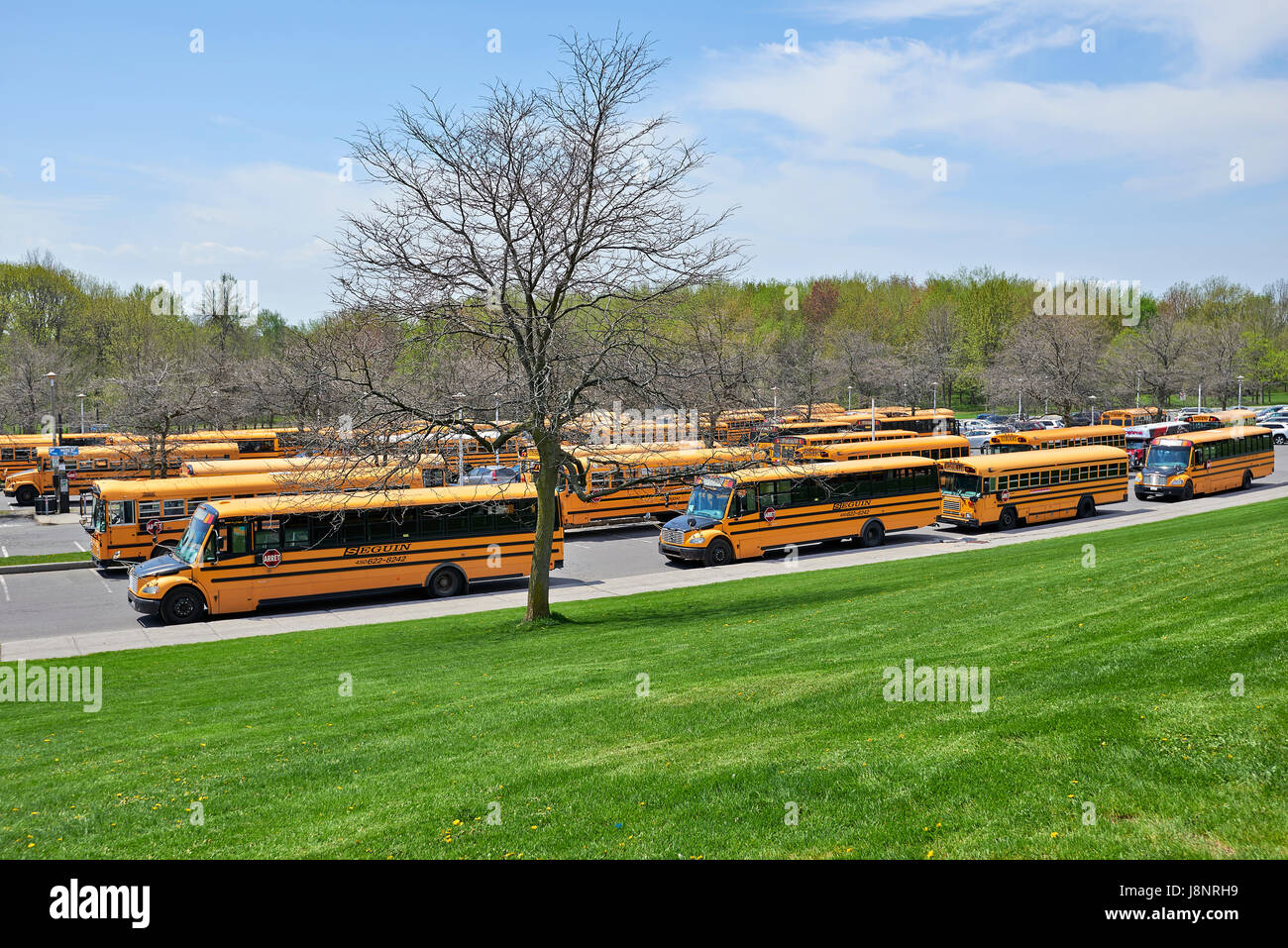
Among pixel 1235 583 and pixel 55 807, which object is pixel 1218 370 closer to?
pixel 1235 583

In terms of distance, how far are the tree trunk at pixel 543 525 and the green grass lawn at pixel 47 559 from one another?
1655 cm

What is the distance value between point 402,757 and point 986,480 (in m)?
27.8

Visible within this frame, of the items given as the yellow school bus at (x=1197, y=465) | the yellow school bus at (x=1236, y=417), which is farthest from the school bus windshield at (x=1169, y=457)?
the yellow school bus at (x=1236, y=417)

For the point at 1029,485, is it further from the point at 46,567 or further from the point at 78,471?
the point at 78,471

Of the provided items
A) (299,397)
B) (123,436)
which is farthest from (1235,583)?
(123,436)

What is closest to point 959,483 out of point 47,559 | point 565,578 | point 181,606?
point 565,578

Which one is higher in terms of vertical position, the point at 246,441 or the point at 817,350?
the point at 817,350

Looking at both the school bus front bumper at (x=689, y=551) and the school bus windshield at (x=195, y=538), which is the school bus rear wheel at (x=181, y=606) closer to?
the school bus windshield at (x=195, y=538)

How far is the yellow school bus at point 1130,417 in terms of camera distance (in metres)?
68.6

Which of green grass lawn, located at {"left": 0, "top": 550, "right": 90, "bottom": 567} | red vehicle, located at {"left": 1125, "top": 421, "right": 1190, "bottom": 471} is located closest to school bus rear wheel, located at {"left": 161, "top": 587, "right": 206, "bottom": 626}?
green grass lawn, located at {"left": 0, "top": 550, "right": 90, "bottom": 567}

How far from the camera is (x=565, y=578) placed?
2664cm

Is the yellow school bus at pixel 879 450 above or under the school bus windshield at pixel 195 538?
above

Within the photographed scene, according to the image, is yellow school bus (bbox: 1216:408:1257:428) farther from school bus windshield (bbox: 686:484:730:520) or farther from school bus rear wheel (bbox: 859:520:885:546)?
school bus windshield (bbox: 686:484:730:520)

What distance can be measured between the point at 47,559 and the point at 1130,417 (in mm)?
67374
